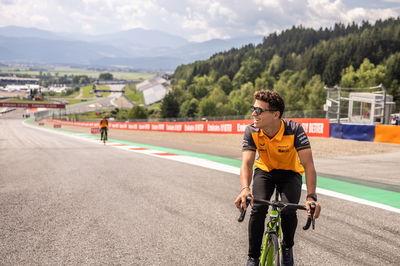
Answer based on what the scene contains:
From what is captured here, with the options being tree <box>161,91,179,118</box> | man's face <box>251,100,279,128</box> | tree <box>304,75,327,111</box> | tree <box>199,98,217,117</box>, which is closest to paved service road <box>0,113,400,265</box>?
man's face <box>251,100,279,128</box>

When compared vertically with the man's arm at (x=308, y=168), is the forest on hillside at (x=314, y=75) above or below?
above

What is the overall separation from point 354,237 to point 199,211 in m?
2.33

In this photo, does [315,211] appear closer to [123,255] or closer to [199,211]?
[123,255]

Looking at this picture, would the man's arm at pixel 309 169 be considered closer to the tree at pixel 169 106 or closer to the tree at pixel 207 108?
the tree at pixel 169 106

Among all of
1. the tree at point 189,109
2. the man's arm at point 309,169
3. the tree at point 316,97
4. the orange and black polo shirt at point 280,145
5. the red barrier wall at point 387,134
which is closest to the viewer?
the man's arm at point 309,169

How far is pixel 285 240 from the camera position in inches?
147

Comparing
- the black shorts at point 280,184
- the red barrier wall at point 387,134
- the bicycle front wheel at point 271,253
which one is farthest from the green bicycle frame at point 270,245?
the red barrier wall at point 387,134

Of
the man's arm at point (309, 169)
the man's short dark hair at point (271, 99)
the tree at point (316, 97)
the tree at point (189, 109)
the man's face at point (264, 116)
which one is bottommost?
the tree at point (189, 109)

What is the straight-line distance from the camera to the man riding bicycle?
3.60 metres

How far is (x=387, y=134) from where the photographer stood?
54.7ft

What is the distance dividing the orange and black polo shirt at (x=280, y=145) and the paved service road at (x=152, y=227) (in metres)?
1.20

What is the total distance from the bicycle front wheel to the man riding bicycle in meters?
0.27

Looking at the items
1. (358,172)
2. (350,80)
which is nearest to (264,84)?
(350,80)

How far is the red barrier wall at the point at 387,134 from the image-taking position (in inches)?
643
